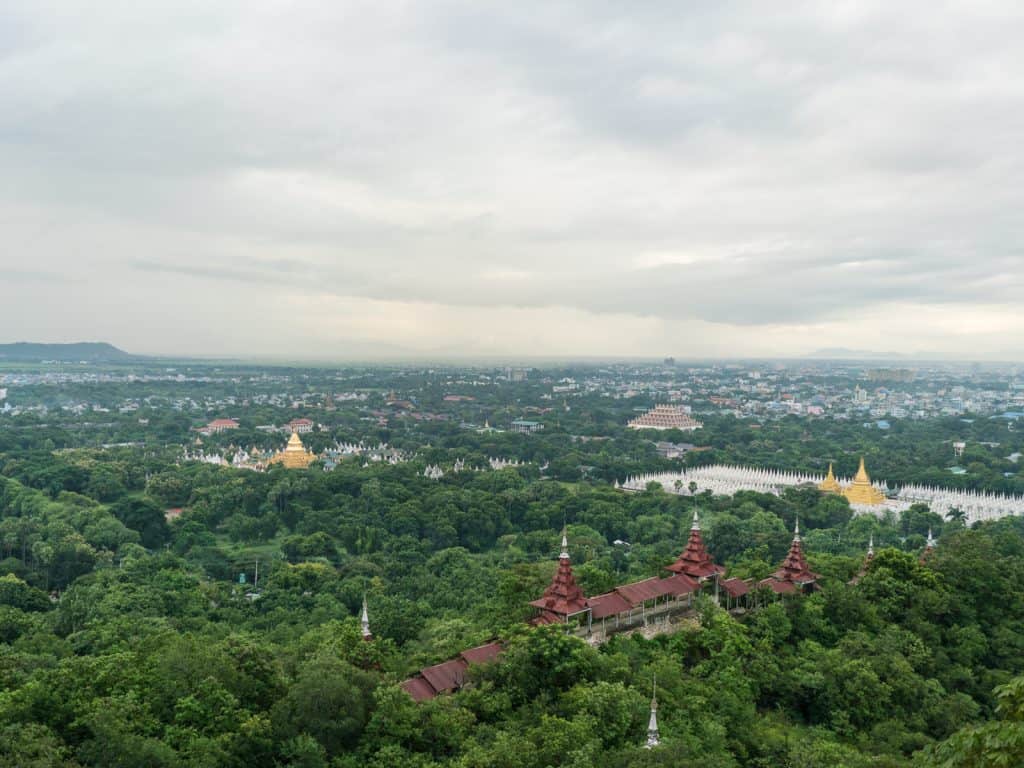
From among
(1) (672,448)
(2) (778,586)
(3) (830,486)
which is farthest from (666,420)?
(2) (778,586)

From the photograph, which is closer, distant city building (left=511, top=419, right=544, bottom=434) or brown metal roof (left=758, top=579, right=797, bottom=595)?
brown metal roof (left=758, top=579, right=797, bottom=595)

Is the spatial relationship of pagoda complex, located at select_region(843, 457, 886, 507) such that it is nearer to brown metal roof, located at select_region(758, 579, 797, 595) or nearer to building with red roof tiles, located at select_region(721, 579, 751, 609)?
brown metal roof, located at select_region(758, 579, 797, 595)

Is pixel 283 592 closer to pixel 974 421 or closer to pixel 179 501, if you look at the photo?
pixel 179 501

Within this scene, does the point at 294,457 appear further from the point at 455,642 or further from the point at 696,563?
the point at 696,563

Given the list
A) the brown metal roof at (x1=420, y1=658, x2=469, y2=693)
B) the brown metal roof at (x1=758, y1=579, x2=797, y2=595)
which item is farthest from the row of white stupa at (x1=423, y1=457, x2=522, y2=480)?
the brown metal roof at (x1=420, y1=658, x2=469, y2=693)

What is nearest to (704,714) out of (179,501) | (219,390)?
(179,501)

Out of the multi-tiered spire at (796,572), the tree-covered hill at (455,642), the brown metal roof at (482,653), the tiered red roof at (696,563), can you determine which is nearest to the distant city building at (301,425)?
the tree-covered hill at (455,642)

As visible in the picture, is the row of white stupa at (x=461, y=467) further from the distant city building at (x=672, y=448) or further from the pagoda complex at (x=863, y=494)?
the pagoda complex at (x=863, y=494)
